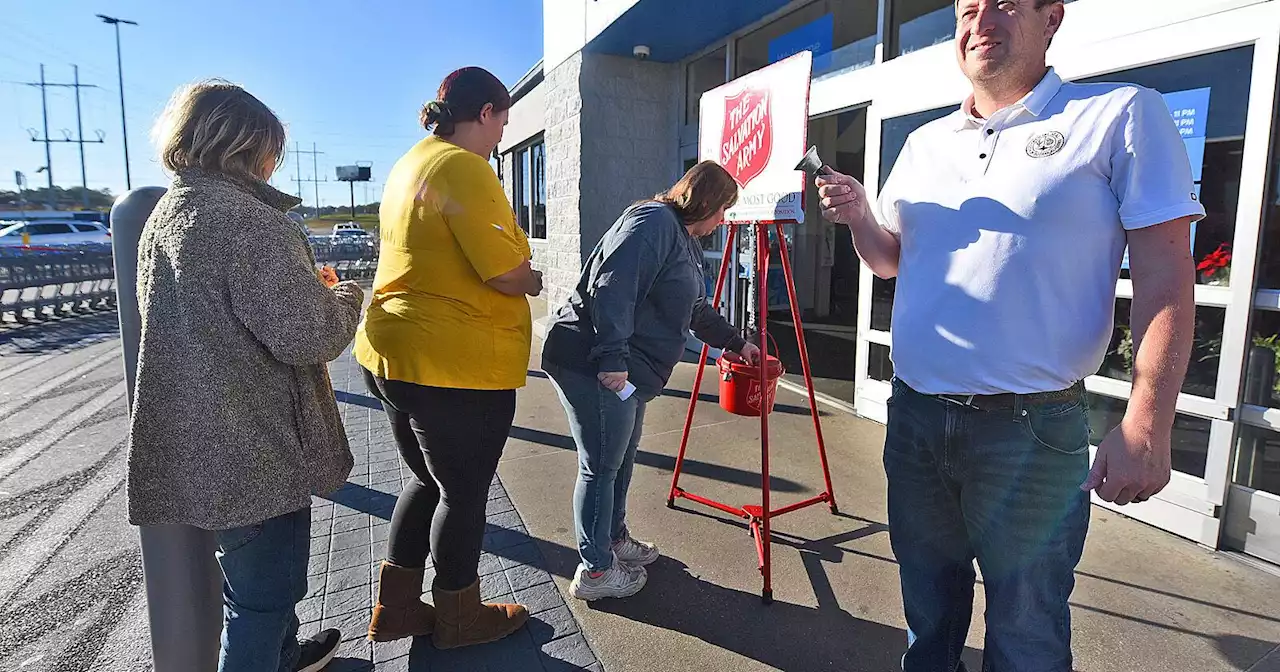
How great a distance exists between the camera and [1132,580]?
2.81 m

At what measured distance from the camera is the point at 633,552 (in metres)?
2.94

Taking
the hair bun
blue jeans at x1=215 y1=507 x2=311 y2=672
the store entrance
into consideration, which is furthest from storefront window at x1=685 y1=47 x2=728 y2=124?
blue jeans at x1=215 y1=507 x2=311 y2=672

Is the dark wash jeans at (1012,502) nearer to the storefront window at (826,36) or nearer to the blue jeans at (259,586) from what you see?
the blue jeans at (259,586)

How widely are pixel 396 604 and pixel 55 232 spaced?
1198 inches

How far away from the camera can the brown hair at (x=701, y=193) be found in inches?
103

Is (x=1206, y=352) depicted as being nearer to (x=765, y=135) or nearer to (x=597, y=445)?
(x=765, y=135)

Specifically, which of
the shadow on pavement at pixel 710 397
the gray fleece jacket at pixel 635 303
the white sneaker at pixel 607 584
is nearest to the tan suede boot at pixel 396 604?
the white sneaker at pixel 607 584

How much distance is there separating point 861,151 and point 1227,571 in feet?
16.6

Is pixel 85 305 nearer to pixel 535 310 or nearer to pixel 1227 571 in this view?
pixel 535 310

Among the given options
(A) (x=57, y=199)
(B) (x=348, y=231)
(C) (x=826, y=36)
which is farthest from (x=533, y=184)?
(A) (x=57, y=199)

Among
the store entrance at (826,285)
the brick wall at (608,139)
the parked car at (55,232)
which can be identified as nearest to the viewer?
the store entrance at (826,285)

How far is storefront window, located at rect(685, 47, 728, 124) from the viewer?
703 cm

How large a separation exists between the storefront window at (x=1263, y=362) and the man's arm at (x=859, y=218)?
7.07ft

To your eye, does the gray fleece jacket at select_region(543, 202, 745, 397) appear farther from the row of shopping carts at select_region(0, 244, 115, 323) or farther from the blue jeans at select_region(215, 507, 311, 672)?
the row of shopping carts at select_region(0, 244, 115, 323)
